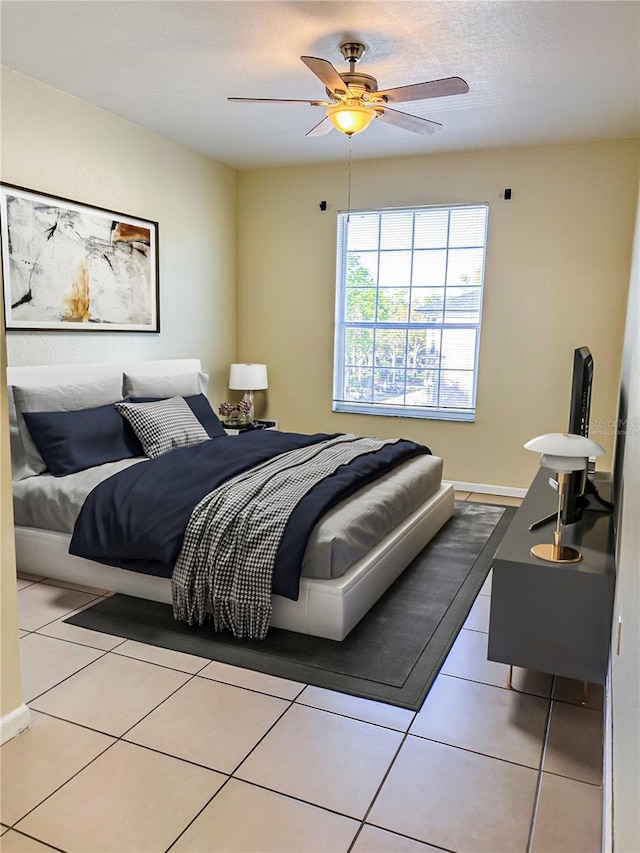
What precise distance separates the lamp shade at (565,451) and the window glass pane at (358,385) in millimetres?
3478

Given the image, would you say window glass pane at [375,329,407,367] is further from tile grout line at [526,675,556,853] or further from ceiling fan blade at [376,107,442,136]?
tile grout line at [526,675,556,853]

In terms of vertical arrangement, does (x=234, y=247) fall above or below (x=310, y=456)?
above

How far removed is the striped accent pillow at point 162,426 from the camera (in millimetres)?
4059

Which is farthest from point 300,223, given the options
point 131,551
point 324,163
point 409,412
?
point 131,551

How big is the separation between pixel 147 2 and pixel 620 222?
11.9ft

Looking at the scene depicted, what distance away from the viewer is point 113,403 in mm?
4242

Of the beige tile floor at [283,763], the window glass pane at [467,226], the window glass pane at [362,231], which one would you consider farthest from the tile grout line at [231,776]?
the window glass pane at [362,231]

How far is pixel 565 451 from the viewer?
2.35 metres

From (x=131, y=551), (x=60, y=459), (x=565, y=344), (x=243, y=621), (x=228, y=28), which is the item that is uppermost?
(x=228, y=28)

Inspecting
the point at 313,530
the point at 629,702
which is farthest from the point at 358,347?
the point at 629,702

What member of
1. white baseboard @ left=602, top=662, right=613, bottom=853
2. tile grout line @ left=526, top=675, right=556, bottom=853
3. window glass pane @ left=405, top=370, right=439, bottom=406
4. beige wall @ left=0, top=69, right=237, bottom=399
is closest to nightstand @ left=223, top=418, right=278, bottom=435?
beige wall @ left=0, top=69, right=237, bottom=399

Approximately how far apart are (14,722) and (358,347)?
171 inches

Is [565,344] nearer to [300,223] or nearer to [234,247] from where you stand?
[300,223]

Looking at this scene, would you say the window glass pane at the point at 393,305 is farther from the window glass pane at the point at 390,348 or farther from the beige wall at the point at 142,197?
the beige wall at the point at 142,197
